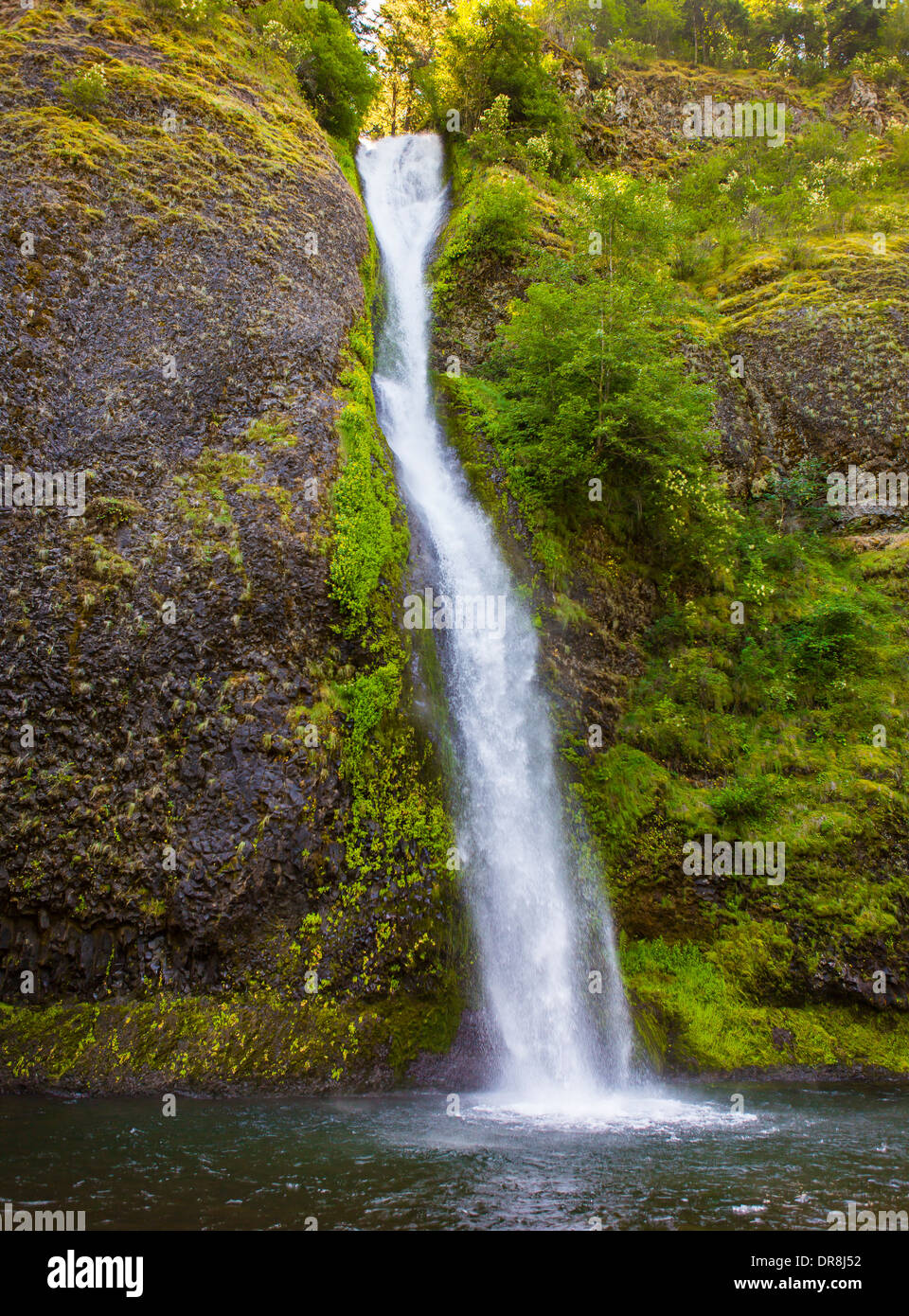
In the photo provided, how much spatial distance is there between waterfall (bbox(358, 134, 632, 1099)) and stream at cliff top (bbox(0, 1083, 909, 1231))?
1.16m

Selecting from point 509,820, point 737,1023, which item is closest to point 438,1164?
point 509,820

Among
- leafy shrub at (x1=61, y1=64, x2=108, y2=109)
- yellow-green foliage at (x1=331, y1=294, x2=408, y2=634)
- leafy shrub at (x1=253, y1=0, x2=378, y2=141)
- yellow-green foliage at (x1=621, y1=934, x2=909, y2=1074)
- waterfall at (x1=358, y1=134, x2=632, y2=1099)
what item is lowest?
yellow-green foliage at (x1=621, y1=934, x2=909, y2=1074)

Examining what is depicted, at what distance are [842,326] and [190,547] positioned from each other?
1498 centimetres

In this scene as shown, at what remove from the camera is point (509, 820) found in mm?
9797

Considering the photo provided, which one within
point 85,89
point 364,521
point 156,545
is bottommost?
point 156,545

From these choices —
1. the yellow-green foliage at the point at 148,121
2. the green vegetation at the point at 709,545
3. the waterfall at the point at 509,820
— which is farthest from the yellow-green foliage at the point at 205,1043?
the yellow-green foliage at the point at 148,121

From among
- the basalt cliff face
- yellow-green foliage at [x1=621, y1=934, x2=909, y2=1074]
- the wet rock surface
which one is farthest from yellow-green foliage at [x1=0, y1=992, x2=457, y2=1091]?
yellow-green foliage at [x1=621, y1=934, x2=909, y2=1074]

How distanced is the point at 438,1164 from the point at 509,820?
486 cm

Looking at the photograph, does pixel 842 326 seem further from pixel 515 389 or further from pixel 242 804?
pixel 242 804

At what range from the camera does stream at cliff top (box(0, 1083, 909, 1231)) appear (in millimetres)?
4301

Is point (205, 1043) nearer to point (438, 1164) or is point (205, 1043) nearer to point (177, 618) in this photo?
point (438, 1164)

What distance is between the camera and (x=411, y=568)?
439 inches

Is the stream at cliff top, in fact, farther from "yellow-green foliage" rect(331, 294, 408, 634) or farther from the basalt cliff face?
"yellow-green foliage" rect(331, 294, 408, 634)
